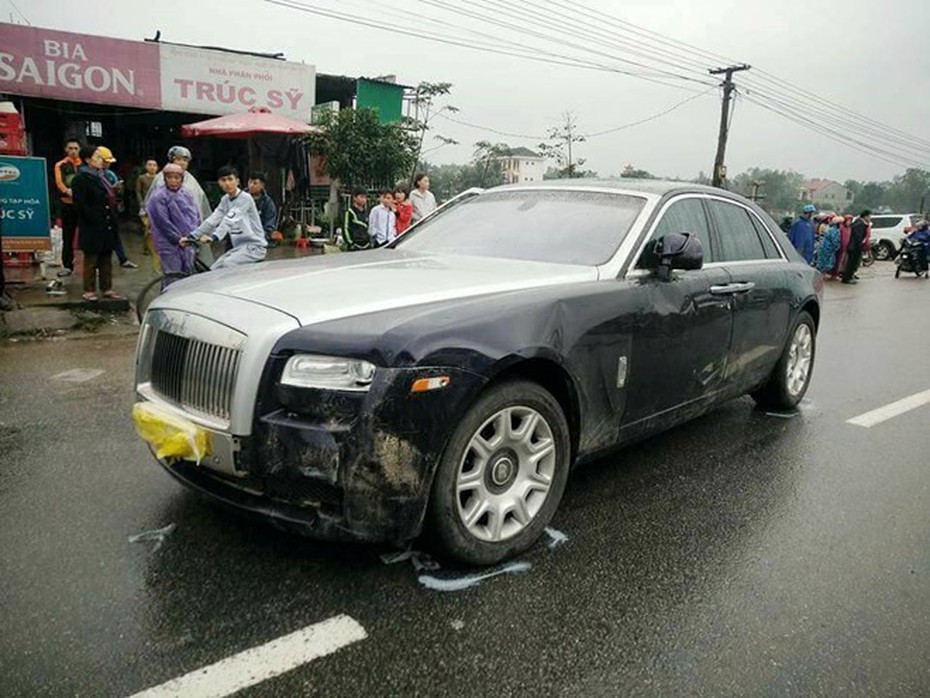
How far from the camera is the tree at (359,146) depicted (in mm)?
15445

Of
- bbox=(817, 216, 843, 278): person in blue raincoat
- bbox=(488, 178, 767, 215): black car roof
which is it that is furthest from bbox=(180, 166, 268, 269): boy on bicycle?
bbox=(817, 216, 843, 278): person in blue raincoat

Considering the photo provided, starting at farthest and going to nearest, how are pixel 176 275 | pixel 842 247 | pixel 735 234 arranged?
pixel 842 247
pixel 176 275
pixel 735 234

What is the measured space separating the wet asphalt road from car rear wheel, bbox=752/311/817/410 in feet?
2.94

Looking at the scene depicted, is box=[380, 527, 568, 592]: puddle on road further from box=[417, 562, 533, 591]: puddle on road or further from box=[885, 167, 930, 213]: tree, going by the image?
box=[885, 167, 930, 213]: tree

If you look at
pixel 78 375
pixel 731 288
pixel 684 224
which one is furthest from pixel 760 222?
pixel 78 375

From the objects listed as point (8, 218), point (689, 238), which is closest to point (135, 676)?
point (689, 238)

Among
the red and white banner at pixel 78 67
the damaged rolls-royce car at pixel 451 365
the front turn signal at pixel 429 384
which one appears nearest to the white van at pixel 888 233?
the red and white banner at pixel 78 67

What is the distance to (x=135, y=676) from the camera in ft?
7.29

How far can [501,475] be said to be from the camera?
3004 millimetres

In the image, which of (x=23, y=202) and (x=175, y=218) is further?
(x=23, y=202)

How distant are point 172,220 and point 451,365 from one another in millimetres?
5745

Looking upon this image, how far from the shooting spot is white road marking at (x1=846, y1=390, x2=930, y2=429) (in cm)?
536

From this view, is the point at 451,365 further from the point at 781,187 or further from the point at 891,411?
the point at 781,187

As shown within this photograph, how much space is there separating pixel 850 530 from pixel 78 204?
8.33m
